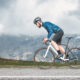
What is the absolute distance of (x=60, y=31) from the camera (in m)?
13.0

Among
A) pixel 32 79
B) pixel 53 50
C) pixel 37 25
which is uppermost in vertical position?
pixel 37 25

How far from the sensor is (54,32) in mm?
13008

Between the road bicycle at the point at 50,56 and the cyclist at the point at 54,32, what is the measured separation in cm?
15

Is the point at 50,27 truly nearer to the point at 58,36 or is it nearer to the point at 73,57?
the point at 58,36

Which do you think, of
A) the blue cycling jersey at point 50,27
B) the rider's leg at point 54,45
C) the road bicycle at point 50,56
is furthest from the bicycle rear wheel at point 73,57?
the blue cycling jersey at point 50,27

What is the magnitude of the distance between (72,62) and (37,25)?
6.20 ft

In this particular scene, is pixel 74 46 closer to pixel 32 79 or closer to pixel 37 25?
pixel 37 25

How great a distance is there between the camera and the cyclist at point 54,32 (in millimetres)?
12734

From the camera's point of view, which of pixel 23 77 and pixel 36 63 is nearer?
pixel 23 77

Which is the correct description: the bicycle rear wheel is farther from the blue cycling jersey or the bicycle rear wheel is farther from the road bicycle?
the blue cycling jersey

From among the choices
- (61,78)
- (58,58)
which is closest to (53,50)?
(58,58)

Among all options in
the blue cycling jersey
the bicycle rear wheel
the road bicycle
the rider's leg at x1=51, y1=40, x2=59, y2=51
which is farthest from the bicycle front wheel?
the blue cycling jersey

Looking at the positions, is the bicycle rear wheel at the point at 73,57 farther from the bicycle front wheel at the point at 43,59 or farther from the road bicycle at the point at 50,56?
the bicycle front wheel at the point at 43,59

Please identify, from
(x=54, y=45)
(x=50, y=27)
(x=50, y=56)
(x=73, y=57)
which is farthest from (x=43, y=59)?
(x=50, y=27)
